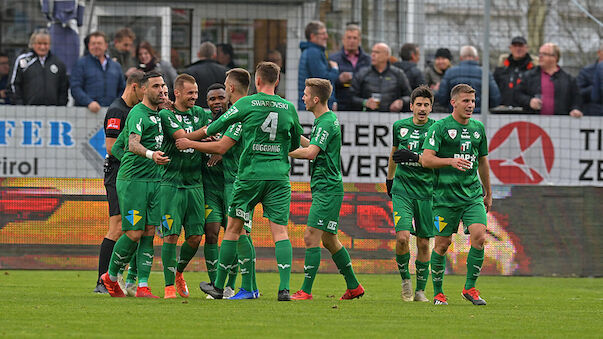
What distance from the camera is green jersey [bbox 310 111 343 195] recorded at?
430 inches

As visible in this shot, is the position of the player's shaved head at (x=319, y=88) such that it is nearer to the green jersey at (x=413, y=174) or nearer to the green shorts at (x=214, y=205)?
the green jersey at (x=413, y=174)

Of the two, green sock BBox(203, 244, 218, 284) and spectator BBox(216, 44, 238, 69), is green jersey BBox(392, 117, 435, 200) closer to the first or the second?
green sock BBox(203, 244, 218, 284)

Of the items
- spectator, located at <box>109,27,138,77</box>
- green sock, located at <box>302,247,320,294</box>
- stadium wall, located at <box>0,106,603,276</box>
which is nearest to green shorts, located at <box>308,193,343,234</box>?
green sock, located at <box>302,247,320,294</box>

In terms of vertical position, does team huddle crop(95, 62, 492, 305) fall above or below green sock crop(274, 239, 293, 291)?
above

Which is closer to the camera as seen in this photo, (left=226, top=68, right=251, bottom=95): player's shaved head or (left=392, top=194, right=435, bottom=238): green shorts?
(left=226, top=68, right=251, bottom=95): player's shaved head

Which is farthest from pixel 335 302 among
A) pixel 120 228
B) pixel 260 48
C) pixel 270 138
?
pixel 260 48

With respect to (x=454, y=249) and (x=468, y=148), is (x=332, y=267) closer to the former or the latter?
(x=454, y=249)

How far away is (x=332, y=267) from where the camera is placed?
1602 cm

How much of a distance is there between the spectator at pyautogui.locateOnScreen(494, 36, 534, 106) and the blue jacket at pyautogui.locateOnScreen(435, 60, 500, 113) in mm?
644

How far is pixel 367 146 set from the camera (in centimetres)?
1627

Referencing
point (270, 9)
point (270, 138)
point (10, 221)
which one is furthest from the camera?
point (270, 9)

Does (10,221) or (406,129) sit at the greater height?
(406,129)

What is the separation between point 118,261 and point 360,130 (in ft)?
20.2

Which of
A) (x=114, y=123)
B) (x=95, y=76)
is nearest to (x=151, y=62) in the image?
(x=95, y=76)
